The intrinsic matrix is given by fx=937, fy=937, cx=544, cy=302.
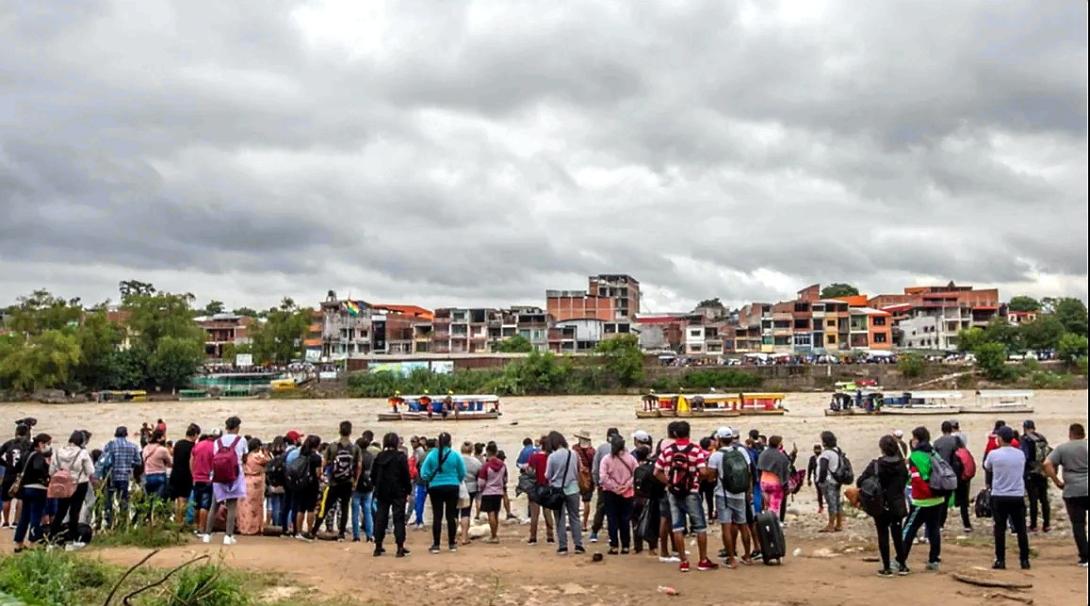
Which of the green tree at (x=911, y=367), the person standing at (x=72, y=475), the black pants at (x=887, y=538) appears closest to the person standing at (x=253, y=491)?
the person standing at (x=72, y=475)

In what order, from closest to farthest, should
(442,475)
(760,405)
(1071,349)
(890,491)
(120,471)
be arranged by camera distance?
(890,491)
(442,475)
(120,471)
(760,405)
(1071,349)

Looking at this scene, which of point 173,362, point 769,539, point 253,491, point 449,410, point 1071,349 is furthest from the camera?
point 173,362

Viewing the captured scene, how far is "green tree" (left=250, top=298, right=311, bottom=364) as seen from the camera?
88.6 meters

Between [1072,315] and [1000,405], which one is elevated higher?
[1072,315]

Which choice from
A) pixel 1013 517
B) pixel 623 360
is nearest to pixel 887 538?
pixel 1013 517

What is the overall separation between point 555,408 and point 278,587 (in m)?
49.0

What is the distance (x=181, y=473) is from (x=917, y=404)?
147 feet

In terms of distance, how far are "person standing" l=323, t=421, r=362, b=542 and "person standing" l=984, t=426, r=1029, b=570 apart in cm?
686

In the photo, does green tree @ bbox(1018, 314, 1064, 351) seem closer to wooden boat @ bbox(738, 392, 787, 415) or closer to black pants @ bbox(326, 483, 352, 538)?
wooden boat @ bbox(738, 392, 787, 415)

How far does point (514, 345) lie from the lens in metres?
86.2

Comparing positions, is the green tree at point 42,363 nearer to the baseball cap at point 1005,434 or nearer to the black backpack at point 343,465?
the black backpack at point 343,465

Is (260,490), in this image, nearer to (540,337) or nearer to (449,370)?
(449,370)

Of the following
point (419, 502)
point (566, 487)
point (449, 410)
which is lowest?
point (449, 410)

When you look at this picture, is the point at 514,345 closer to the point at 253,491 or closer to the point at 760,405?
the point at 760,405
